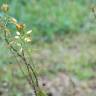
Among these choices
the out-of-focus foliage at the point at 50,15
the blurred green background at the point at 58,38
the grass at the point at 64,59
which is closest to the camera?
the grass at the point at 64,59

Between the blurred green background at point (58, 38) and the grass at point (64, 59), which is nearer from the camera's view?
the grass at point (64, 59)

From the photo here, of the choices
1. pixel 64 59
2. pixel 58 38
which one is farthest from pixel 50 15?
pixel 64 59

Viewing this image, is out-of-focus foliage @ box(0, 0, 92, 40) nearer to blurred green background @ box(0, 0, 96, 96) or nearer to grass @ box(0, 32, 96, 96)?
blurred green background @ box(0, 0, 96, 96)

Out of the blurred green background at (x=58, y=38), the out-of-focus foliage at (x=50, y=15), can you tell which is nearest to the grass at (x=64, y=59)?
the blurred green background at (x=58, y=38)

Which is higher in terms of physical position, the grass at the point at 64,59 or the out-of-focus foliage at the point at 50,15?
the out-of-focus foliage at the point at 50,15

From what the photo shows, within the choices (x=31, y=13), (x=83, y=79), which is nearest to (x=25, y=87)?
(x=83, y=79)

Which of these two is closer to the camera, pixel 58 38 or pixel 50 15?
pixel 58 38

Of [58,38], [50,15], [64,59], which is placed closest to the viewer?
[64,59]

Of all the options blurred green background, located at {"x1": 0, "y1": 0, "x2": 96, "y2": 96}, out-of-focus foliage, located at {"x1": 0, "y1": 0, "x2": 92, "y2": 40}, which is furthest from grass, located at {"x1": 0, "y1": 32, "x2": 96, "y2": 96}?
out-of-focus foliage, located at {"x1": 0, "y1": 0, "x2": 92, "y2": 40}

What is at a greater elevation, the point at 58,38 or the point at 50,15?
the point at 50,15

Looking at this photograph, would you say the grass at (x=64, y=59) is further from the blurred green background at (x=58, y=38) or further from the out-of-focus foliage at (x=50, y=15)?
the out-of-focus foliage at (x=50, y=15)

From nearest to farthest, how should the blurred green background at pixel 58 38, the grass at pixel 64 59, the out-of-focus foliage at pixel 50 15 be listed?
the grass at pixel 64 59
the blurred green background at pixel 58 38
the out-of-focus foliage at pixel 50 15

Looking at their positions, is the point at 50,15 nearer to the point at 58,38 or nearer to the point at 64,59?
the point at 58,38

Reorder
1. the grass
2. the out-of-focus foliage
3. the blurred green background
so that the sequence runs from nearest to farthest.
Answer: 1. the grass
2. the blurred green background
3. the out-of-focus foliage
